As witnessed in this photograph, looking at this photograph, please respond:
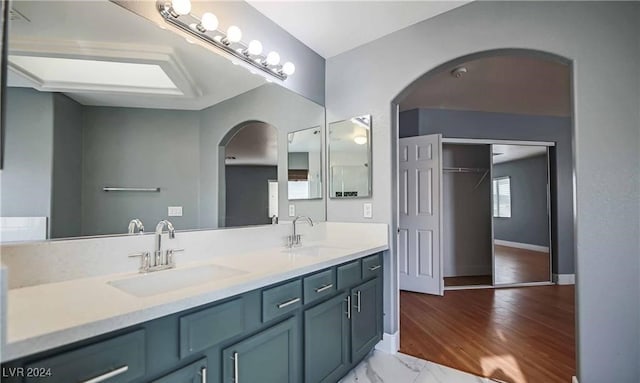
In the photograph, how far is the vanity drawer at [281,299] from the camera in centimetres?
126

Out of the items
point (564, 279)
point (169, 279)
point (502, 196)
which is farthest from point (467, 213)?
point (169, 279)

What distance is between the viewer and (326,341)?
162cm

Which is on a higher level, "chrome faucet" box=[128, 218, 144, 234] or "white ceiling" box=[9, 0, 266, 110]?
"white ceiling" box=[9, 0, 266, 110]

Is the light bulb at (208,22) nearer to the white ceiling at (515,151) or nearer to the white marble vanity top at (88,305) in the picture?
the white marble vanity top at (88,305)

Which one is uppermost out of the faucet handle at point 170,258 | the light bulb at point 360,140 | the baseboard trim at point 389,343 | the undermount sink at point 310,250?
the light bulb at point 360,140

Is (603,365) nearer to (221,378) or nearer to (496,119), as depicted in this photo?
(221,378)

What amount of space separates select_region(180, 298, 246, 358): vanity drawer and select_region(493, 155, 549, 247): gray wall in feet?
14.7

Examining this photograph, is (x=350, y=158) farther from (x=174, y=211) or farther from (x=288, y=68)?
(x=174, y=211)

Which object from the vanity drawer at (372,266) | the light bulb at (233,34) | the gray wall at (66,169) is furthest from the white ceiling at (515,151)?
the gray wall at (66,169)

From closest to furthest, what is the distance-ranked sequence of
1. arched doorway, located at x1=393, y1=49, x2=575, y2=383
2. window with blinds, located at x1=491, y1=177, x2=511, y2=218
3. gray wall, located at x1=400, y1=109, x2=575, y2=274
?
1. arched doorway, located at x1=393, y1=49, x2=575, y2=383
2. gray wall, located at x1=400, y1=109, x2=575, y2=274
3. window with blinds, located at x1=491, y1=177, x2=511, y2=218

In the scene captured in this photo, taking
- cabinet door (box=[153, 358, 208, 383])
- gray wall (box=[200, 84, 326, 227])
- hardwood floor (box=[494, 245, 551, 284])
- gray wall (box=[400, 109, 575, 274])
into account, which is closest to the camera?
cabinet door (box=[153, 358, 208, 383])

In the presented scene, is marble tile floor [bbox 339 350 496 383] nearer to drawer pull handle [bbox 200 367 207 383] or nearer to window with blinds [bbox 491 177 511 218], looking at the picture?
drawer pull handle [bbox 200 367 207 383]

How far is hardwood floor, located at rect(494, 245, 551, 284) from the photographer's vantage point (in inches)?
166

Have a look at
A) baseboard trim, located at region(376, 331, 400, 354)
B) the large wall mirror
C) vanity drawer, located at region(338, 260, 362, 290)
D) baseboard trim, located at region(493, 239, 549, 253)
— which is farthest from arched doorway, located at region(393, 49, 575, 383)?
the large wall mirror
